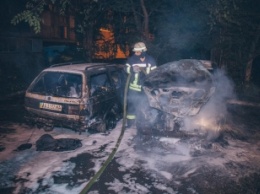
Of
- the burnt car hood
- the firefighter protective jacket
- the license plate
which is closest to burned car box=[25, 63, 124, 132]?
the license plate

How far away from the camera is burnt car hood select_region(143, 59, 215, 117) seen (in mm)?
5445

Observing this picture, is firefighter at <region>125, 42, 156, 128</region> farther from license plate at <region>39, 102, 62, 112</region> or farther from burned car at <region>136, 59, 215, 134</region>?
license plate at <region>39, 102, 62, 112</region>

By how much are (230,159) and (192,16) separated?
7742mm

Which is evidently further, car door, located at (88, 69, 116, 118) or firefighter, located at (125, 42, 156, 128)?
firefighter, located at (125, 42, 156, 128)

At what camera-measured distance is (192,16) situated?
1152 centimetres

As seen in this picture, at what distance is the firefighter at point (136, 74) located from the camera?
7234mm

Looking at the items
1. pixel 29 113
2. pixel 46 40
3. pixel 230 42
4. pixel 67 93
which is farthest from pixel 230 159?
pixel 46 40

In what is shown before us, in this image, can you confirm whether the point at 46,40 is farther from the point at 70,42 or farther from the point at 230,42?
the point at 230,42

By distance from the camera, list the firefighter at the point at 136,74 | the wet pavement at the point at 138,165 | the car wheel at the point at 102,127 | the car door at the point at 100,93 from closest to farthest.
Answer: the wet pavement at the point at 138,165 → the car door at the point at 100,93 → the car wheel at the point at 102,127 → the firefighter at the point at 136,74

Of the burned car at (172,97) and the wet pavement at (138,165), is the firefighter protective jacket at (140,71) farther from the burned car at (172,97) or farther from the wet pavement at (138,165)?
the wet pavement at (138,165)

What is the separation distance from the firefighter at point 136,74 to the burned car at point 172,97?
3.57ft

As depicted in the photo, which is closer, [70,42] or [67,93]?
[67,93]

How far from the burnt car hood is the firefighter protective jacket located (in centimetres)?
109

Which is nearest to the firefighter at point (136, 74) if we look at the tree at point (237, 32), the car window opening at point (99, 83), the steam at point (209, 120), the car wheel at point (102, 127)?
the car window opening at point (99, 83)
